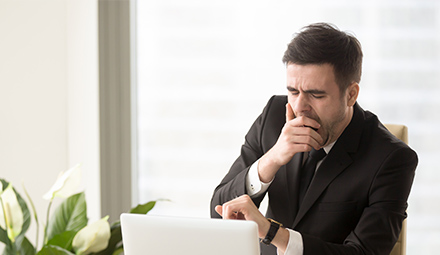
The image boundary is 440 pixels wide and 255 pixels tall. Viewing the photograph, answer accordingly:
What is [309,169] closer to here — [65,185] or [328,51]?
[328,51]

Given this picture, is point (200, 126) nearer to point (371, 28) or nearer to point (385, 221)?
point (371, 28)

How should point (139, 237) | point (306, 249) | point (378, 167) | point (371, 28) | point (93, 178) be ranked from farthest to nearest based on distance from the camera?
point (93, 178), point (371, 28), point (378, 167), point (306, 249), point (139, 237)

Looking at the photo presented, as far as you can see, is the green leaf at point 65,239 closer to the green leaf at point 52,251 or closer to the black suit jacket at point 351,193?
the green leaf at point 52,251

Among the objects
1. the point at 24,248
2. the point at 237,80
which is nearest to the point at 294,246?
the point at 24,248

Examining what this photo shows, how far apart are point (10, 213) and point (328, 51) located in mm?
1210

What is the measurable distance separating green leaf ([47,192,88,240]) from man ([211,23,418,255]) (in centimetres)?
64

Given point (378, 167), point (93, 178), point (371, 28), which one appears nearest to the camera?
point (378, 167)

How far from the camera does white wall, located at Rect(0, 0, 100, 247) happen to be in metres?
2.67

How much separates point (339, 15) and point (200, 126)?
93 centimetres

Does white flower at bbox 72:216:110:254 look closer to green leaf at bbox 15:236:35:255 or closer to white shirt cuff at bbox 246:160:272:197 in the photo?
green leaf at bbox 15:236:35:255

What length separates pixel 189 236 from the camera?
1170 millimetres

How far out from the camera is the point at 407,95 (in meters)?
2.65

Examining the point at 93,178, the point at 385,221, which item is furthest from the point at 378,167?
the point at 93,178

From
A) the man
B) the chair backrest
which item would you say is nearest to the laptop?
the man
